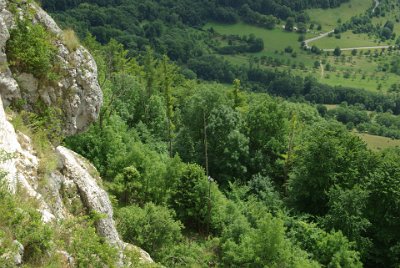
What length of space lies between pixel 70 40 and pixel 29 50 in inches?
125

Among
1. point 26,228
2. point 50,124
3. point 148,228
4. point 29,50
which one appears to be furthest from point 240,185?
point 26,228

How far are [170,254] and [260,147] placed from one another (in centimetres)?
2713

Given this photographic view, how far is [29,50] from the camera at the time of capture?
2127 centimetres

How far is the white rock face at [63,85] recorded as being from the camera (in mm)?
20656

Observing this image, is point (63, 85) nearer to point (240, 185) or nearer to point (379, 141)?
point (240, 185)

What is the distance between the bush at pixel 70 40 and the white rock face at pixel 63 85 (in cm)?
23

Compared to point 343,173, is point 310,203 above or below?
below

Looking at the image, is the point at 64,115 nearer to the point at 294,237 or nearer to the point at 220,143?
the point at 294,237

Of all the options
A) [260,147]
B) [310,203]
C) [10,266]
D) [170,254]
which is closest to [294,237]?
[310,203]

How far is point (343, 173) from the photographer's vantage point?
49469mm

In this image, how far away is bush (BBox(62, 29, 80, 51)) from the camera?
23.8 metres

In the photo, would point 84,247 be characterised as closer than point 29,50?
Yes

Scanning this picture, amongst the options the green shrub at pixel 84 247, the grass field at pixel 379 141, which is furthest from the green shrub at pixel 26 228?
the grass field at pixel 379 141

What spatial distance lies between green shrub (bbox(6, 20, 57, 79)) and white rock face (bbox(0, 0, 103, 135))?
1.22ft
